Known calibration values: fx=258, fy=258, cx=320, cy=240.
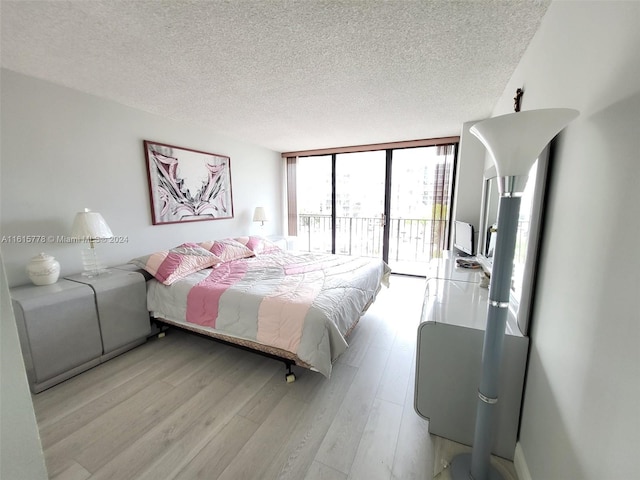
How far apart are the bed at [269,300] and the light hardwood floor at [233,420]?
247 millimetres

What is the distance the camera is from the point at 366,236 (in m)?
5.40

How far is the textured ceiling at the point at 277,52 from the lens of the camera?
52.8 inches

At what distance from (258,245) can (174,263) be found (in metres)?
1.36

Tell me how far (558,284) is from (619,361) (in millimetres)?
424

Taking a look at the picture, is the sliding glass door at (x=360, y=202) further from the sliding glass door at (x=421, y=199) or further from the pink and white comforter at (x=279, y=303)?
the pink and white comforter at (x=279, y=303)

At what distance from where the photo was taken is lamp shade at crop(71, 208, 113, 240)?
2.13m

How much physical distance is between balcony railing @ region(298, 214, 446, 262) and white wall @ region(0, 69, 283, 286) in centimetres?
265

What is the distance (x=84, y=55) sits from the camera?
1740 millimetres

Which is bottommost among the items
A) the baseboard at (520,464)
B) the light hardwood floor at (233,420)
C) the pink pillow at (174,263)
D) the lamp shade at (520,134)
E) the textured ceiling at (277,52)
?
the light hardwood floor at (233,420)

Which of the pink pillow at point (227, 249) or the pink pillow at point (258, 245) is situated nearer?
the pink pillow at point (227, 249)

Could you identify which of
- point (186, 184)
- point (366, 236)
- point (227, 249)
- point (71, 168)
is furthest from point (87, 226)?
point (366, 236)

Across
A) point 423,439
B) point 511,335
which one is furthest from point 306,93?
point 423,439

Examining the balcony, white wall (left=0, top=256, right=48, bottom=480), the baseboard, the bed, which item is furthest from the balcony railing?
white wall (left=0, top=256, right=48, bottom=480)

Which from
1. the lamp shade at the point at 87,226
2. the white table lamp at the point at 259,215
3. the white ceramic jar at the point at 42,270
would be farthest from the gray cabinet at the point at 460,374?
the white table lamp at the point at 259,215
